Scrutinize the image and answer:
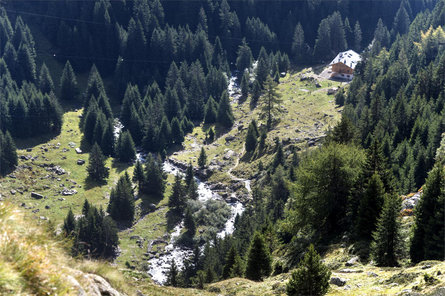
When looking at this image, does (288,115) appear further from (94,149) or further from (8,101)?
(8,101)

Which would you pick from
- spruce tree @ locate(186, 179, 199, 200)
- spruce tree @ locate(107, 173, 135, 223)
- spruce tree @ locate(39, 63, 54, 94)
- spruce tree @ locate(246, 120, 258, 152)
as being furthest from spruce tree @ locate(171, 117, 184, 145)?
spruce tree @ locate(39, 63, 54, 94)

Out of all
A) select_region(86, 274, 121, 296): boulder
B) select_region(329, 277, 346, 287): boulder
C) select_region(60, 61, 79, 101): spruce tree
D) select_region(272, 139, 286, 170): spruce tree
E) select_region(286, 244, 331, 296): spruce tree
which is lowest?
select_region(272, 139, 286, 170): spruce tree

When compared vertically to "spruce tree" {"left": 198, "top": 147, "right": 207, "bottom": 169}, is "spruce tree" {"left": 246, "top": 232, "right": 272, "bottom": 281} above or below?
above

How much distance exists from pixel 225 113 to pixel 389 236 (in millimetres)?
130898

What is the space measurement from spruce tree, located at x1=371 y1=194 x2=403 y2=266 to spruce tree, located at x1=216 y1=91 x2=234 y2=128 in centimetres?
12840

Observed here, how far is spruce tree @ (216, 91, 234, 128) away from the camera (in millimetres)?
166125

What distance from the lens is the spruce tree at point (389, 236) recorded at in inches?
1503

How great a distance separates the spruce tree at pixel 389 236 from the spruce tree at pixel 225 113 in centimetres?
12840

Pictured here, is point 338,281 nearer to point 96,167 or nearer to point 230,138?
point 96,167

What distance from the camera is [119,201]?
122 m

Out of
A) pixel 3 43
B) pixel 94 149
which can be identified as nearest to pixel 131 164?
pixel 94 149

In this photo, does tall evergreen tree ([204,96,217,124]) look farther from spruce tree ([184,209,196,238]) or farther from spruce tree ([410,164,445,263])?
spruce tree ([410,164,445,263])

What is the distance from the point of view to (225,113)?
548 feet

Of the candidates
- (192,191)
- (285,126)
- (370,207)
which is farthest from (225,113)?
(370,207)
